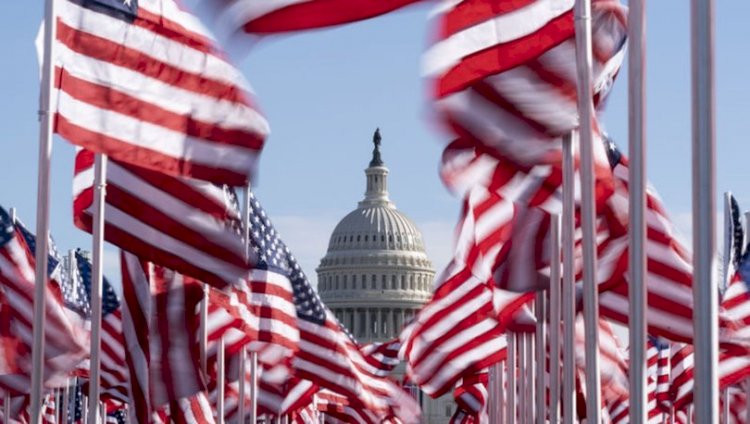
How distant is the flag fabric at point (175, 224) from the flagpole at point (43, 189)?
5.69ft

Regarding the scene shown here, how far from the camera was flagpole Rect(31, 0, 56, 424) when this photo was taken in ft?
53.8

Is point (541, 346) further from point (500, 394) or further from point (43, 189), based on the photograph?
point (500, 394)

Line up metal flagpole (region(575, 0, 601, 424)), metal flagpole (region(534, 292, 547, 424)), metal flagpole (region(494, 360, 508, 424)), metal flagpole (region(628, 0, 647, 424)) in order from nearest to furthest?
metal flagpole (region(628, 0, 647, 424)), metal flagpole (region(575, 0, 601, 424)), metal flagpole (region(534, 292, 547, 424)), metal flagpole (region(494, 360, 508, 424))

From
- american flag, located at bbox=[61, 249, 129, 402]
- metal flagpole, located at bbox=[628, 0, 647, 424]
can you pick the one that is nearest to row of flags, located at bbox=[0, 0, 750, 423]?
metal flagpole, located at bbox=[628, 0, 647, 424]

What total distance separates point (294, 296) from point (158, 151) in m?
15.2

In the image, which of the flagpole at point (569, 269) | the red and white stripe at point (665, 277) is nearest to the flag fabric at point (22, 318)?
the red and white stripe at point (665, 277)

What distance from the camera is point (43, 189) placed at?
16516 millimetres

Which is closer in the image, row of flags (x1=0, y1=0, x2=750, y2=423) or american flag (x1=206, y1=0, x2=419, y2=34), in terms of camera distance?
american flag (x1=206, y1=0, x2=419, y2=34)

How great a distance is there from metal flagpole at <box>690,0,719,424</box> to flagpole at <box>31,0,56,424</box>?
6338 mm

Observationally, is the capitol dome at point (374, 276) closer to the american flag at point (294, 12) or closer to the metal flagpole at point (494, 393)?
the metal flagpole at point (494, 393)

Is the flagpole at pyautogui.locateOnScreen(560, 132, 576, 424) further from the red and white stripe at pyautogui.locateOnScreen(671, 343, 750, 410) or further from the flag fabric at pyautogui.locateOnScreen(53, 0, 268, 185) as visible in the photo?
the red and white stripe at pyautogui.locateOnScreen(671, 343, 750, 410)

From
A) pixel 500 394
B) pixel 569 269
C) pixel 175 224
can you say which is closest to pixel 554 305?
pixel 569 269

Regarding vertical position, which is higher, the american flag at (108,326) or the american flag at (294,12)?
the american flag at (108,326)

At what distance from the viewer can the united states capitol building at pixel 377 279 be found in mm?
183625
